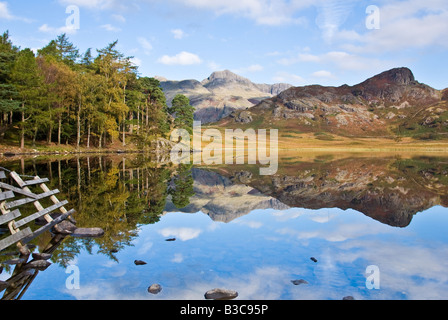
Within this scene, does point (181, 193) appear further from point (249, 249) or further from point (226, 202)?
point (249, 249)

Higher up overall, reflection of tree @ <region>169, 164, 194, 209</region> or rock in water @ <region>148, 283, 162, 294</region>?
rock in water @ <region>148, 283, 162, 294</region>

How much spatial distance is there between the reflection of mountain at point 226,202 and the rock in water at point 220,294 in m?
8.80

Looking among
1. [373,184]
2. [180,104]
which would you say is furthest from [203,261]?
[180,104]

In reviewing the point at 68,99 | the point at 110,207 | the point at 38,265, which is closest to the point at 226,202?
the point at 110,207

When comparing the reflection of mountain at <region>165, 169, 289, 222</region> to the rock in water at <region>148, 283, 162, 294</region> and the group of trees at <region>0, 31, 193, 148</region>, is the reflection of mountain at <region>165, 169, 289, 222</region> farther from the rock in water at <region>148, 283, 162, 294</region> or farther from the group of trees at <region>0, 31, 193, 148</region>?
the group of trees at <region>0, 31, 193, 148</region>

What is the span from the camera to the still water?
8.48 metres

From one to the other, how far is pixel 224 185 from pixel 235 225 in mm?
16122

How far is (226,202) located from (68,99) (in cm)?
5589

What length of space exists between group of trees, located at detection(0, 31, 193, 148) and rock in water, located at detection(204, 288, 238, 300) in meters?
60.7

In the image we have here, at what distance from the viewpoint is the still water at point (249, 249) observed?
848 centimetres

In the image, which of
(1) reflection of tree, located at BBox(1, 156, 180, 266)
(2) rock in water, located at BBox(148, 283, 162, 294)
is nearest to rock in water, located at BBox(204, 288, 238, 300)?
(2) rock in water, located at BBox(148, 283, 162, 294)

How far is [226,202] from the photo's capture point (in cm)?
2192
